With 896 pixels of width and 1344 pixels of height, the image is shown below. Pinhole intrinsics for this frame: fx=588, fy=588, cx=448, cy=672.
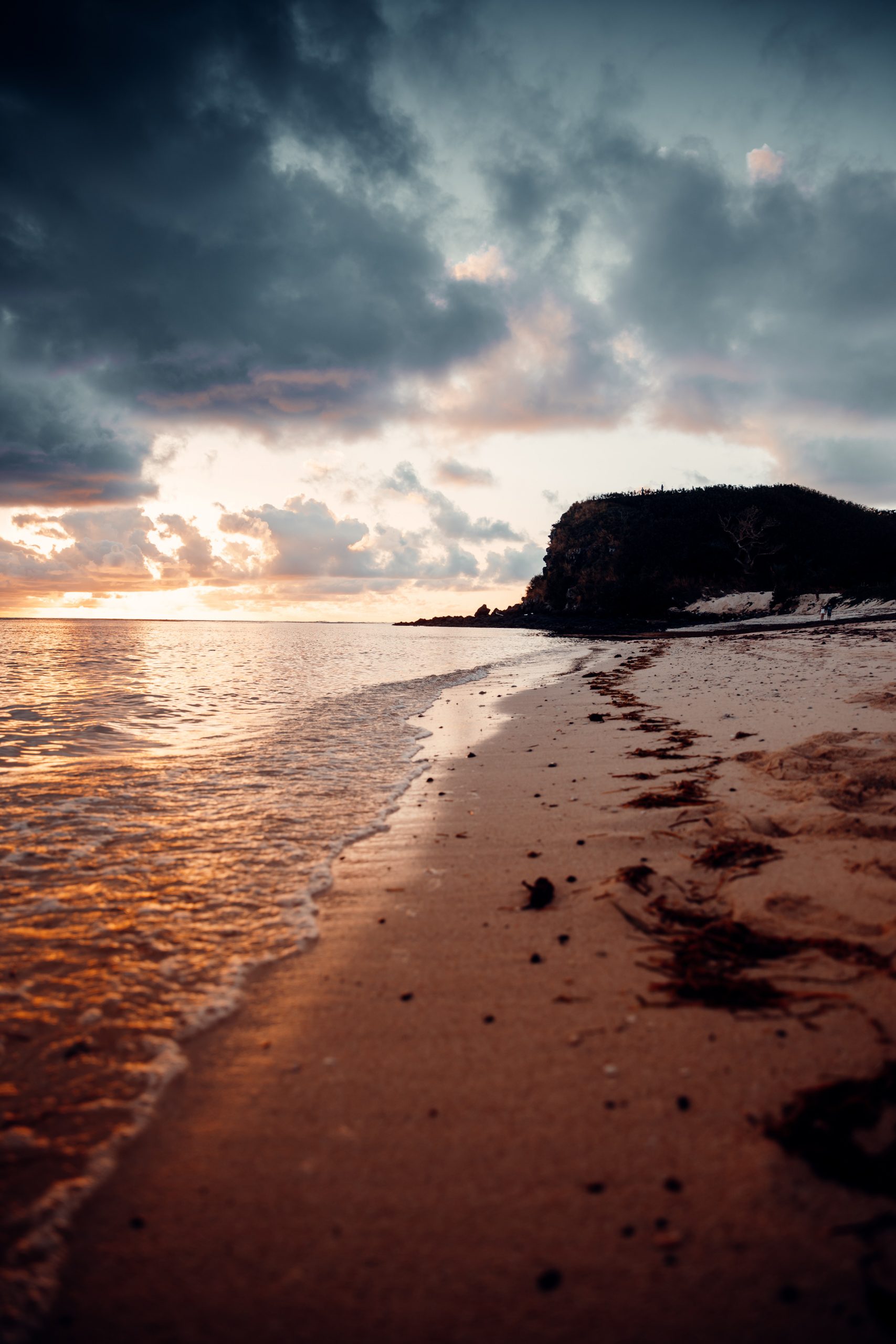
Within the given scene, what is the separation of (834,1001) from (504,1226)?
177 cm

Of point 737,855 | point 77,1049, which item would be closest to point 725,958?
point 737,855

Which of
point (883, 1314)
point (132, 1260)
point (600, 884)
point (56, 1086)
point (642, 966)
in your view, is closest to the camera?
point (883, 1314)

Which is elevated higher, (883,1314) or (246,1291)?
(883,1314)

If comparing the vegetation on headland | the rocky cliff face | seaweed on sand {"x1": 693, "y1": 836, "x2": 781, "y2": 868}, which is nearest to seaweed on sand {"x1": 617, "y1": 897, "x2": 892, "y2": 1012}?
seaweed on sand {"x1": 693, "y1": 836, "x2": 781, "y2": 868}

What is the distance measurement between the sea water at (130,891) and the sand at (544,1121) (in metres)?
0.20

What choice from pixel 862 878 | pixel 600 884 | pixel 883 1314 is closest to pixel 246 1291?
pixel 883 1314

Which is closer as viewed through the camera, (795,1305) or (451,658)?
(795,1305)

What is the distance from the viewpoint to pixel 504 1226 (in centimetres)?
175

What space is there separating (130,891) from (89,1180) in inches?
100.0

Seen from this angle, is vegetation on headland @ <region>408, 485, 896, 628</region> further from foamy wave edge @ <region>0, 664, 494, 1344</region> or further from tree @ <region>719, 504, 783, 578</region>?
foamy wave edge @ <region>0, 664, 494, 1344</region>

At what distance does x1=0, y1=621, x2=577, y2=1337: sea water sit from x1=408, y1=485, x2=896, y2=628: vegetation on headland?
59475 mm

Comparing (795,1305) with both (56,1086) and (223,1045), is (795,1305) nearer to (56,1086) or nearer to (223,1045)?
(223,1045)

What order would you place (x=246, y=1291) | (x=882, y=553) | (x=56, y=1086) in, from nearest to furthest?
(x=246, y=1291)
(x=56, y=1086)
(x=882, y=553)

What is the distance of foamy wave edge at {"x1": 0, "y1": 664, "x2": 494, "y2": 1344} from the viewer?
1.62m
